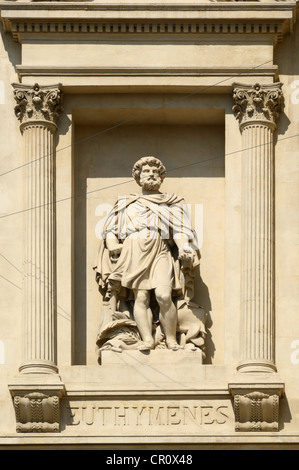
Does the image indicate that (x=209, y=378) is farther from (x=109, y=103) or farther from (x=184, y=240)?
(x=109, y=103)

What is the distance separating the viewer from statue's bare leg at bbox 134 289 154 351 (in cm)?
4128

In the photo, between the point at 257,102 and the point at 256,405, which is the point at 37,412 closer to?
the point at 256,405

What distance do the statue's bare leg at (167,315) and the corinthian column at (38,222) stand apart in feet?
5.61

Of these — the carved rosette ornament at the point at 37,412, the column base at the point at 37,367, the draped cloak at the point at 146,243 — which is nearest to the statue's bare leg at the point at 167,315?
the draped cloak at the point at 146,243

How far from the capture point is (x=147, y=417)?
40719 millimetres

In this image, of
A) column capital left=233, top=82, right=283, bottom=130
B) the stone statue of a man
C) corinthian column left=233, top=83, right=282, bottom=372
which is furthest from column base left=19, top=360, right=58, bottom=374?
column capital left=233, top=82, right=283, bottom=130

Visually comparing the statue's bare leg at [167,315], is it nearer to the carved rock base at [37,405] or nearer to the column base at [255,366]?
the column base at [255,366]

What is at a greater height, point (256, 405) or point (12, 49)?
point (12, 49)

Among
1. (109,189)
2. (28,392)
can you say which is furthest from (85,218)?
(28,392)

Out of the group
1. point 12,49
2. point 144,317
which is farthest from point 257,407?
point 12,49

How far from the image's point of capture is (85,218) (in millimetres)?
42625

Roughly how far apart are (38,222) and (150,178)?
1.95 m

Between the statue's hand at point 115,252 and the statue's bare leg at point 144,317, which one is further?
the statue's hand at point 115,252

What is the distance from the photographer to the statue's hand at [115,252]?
41844 millimetres
